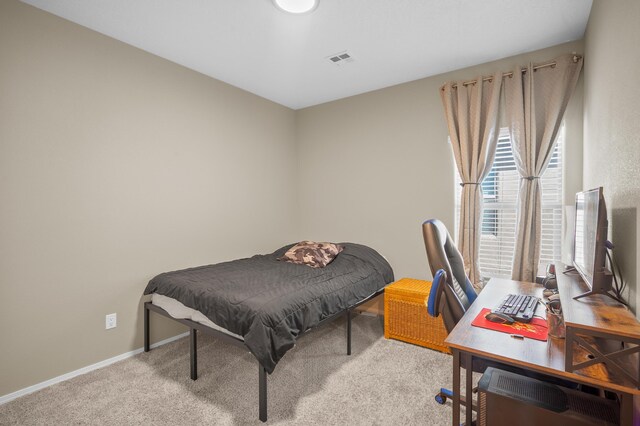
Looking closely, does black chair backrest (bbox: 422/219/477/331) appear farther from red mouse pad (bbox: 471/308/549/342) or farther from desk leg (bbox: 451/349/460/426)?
desk leg (bbox: 451/349/460/426)

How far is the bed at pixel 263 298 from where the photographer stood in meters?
1.90

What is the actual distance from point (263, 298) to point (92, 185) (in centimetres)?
160

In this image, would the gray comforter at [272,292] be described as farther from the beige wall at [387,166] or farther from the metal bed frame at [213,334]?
the beige wall at [387,166]

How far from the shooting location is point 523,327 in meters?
1.46

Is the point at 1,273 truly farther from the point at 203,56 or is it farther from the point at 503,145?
the point at 503,145

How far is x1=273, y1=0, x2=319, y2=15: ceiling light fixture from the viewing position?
2035 millimetres

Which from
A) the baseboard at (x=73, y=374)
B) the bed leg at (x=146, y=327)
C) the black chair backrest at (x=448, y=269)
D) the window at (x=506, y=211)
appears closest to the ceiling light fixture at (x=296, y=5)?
the black chair backrest at (x=448, y=269)

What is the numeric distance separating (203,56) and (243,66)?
364mm

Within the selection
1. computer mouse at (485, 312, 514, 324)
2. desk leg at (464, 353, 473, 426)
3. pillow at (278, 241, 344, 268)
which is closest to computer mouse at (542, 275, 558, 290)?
computer mouse at (485, 312, 514, 324)

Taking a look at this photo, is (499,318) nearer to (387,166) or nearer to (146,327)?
(387,166)

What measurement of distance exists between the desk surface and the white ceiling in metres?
2.00

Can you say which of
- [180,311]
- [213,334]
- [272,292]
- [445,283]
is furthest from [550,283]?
[180,311]

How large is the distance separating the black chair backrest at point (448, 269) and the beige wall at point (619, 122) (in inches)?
26.5

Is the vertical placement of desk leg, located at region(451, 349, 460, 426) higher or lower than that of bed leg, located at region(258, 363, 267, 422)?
higher
